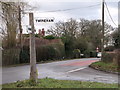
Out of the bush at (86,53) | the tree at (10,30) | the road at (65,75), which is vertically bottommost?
the bush at (86,53)

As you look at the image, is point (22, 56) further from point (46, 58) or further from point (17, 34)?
point (46, 58)

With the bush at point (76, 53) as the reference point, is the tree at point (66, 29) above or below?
above

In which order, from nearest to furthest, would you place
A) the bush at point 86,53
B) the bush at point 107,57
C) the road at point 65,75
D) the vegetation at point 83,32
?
→ the road at point 65,75 < the bush at point 107,57 < the vegetation at point 83,32 < the bush at point 86,53

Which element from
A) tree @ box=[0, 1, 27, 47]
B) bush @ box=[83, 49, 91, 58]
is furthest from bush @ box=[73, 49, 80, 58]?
tree @ box=[0, 1, 27, 47]

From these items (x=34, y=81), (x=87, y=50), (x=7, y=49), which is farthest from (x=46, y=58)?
(x=34, y=81)

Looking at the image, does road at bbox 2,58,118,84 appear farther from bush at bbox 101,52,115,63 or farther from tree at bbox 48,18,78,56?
tree at bbox 48,18,78,56

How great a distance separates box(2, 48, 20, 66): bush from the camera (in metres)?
25.1

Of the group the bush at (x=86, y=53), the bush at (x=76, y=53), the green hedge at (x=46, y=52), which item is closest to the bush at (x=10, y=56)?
the green hedge at (x=46, y=52)

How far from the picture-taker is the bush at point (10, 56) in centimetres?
2509

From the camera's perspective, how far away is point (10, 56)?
26.0m

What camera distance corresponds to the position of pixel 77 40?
5262cm

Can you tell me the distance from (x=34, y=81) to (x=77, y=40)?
1747 inches

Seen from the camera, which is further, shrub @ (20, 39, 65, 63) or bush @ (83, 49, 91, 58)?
bush @ (83, 49, 91, 58)

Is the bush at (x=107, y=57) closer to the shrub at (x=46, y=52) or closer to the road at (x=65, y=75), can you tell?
the road at (x=65, y=75)
